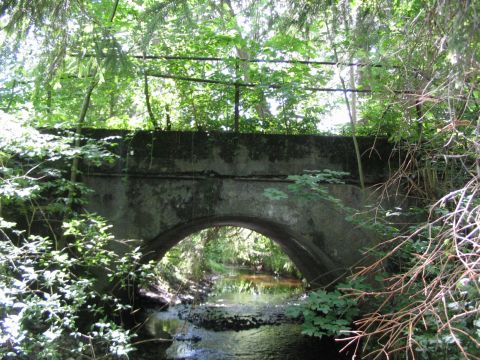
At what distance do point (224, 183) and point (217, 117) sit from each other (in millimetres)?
935

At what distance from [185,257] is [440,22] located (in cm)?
855

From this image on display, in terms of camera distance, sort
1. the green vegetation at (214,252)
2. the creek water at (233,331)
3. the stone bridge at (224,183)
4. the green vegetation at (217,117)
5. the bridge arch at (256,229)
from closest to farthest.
Result: the green vegetation at (217,117) < the stone bridge at (224,183) < the bridge arch at (256,229) < the creek water at (233,331) < the green vegetation at (214,252)

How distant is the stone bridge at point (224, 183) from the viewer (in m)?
5.37

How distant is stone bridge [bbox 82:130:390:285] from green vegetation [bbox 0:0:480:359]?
270mm

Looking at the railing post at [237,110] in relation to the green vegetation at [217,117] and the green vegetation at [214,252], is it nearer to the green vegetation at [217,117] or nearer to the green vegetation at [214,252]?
the green vegetation at [217,117]

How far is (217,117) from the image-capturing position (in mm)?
5797

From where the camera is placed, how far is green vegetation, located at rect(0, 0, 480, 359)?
3441 mm

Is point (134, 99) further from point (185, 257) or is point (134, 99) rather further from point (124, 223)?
point (185, 257)

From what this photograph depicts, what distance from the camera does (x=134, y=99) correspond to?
664 cm

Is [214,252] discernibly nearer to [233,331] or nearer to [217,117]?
[233,331]

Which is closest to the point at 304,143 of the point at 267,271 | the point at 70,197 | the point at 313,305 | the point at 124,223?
the point at 313,305

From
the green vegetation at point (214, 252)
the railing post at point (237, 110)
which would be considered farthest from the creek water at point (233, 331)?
the railing post at point (237, 110)

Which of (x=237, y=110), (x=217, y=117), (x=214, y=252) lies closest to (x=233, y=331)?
(x=214, y=252)

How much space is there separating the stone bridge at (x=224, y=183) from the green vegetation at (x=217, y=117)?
0.27m
